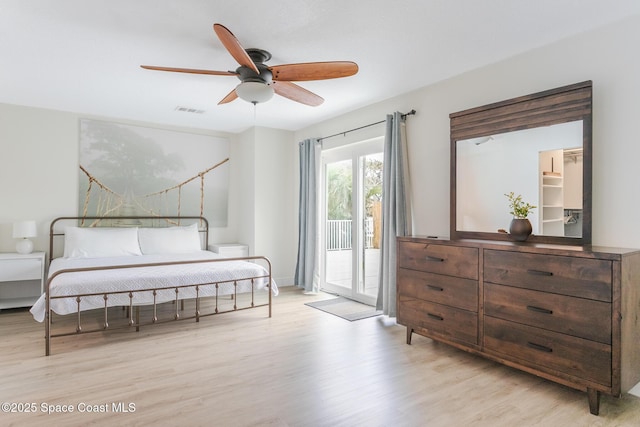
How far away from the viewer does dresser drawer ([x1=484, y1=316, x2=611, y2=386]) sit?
221 cm

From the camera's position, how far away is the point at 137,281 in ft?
11.4

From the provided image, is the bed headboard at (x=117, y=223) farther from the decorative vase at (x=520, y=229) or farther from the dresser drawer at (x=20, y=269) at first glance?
the decorative vase at (x=520, y=229)

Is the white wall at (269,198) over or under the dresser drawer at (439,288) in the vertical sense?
over

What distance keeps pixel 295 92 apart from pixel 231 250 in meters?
3.17

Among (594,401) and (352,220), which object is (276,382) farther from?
(352,220)

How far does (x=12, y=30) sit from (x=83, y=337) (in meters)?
2.69

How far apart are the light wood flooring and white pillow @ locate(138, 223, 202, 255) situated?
1.61 metres

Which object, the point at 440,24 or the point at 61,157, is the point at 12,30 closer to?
the point at 61,157

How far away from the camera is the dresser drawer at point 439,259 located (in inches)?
115

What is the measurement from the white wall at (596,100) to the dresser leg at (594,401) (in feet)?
3.27

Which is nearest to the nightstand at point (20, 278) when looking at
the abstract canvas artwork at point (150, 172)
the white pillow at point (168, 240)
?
the abstract canvas artwork at point (150, 172)

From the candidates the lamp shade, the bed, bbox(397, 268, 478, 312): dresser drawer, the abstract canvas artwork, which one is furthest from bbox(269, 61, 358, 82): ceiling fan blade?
the lamp shade

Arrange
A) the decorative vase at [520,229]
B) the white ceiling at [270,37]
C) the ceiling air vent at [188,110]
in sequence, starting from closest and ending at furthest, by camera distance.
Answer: the white ceiling at [270,37], the decorative vase at [520,229], the ceiling air vent at [188,110]

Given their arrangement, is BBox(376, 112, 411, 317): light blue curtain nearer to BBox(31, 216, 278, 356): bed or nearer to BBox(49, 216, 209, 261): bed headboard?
BBox(31, 216, 278, 356): bed
